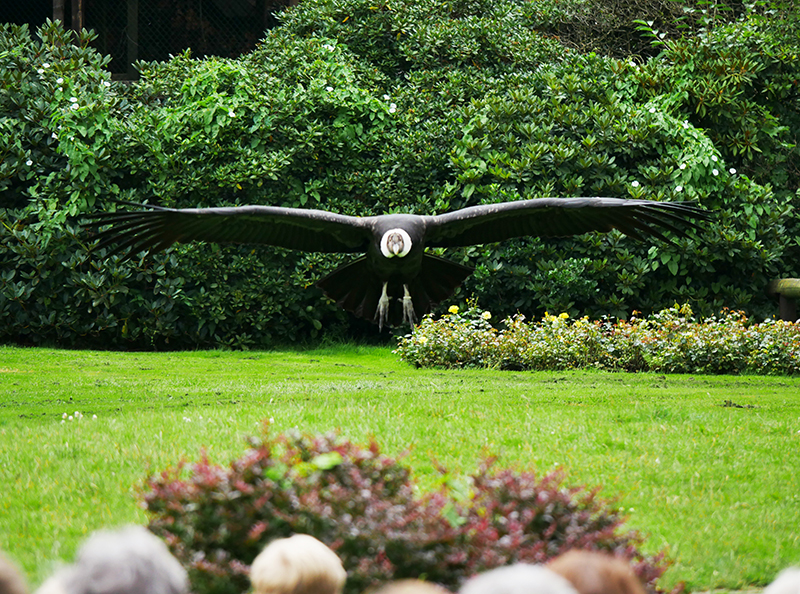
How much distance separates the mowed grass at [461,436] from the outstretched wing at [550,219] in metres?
1.39

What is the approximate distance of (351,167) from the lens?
11.6 m

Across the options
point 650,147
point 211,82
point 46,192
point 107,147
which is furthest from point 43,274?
point 650,147

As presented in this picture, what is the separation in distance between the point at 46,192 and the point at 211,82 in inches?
102

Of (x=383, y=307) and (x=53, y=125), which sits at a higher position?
(x=53, y=125)

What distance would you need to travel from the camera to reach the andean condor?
7.13 meters

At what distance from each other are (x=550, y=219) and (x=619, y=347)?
87.7 inches

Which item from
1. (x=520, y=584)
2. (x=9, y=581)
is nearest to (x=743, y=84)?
(x=520, y=584)

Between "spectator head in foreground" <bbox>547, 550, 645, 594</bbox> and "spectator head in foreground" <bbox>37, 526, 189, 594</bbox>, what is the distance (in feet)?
2.67

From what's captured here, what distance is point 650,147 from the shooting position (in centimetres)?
1136

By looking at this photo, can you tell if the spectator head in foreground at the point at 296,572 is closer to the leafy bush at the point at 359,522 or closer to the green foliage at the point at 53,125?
the leafy bush at the point at 359,522

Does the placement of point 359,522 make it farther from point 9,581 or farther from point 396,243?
point 396,243

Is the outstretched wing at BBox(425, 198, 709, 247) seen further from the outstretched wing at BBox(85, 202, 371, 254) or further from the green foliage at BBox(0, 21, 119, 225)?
the green foliage at BBox(0, 21, 119, 225)

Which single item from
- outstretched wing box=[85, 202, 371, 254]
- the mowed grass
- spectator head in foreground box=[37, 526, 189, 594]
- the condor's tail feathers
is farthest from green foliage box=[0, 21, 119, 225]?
spectator head in foreground box=[37, 526, 189, 594]

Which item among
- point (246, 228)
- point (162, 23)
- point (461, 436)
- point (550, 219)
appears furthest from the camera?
point (162, 23)
